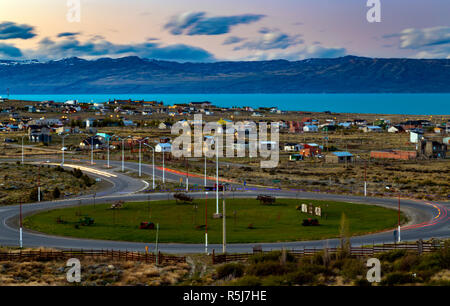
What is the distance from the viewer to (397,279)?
2795cm

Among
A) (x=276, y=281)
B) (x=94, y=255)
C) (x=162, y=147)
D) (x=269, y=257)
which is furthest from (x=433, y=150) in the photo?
(x=94, y=255)

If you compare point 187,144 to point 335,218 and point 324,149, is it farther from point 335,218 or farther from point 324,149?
point 335,218

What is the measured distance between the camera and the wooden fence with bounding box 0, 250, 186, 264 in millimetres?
35375

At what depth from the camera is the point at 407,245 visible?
123 ft

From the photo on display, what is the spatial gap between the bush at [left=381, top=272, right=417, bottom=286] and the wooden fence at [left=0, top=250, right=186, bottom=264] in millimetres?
14544

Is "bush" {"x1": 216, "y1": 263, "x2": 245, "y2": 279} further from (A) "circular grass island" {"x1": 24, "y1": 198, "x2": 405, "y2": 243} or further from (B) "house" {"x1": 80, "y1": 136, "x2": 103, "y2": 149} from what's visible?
(B) "house" {"x1": 80, "y1": 136, "x2": 103, "y2": 149}

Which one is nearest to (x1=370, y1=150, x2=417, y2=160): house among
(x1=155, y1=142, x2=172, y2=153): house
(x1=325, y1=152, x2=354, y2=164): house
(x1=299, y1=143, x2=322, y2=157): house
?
(x1=325, y1=152, x2=354, y2=164): house

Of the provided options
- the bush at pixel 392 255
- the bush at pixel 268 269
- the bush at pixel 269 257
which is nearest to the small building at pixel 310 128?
the bush at pixel 392 255

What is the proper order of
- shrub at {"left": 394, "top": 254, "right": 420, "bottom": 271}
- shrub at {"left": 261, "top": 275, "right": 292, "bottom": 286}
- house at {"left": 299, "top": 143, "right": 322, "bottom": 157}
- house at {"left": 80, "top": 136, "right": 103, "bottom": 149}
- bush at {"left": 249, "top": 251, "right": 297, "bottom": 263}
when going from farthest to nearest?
house at {"left": 80, "top": 136, "right": 103, "bottom": 149}, house at {"left": 299, "top": 143, "right": 322, "bottom": 157}, bush at {"left": 249, "top": 251, "right": 297, "bottom": 263}, shrub at {"left": 394, "top": 254, "right": 420, "bottom": 271}, shrub at {"left": 261, "top": 275, "right": 292, "bottom": 286}

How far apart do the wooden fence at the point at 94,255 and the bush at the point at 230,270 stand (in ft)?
15.1

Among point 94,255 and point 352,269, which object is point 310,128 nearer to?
point 94,255

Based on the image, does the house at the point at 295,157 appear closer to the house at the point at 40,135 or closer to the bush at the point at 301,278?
the house at the point at 40,135
